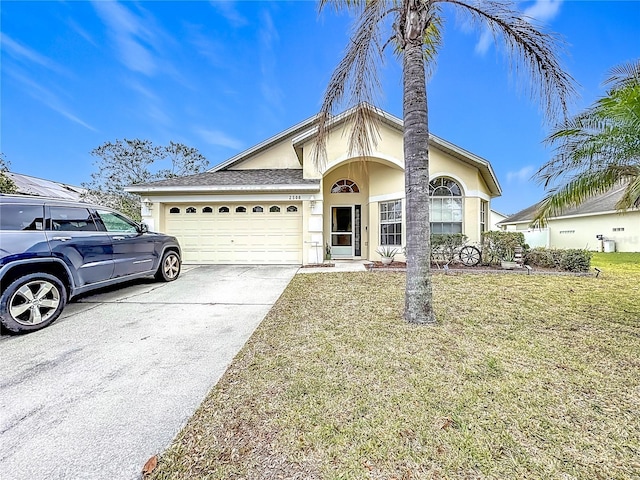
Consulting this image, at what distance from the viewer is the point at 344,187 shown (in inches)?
536

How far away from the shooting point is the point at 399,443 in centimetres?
216

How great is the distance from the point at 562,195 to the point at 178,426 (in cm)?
737

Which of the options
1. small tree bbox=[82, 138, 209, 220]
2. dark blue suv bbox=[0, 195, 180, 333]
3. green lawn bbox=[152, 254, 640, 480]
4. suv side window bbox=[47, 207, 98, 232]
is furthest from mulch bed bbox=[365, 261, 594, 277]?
small tree bbox=[82, 138, 209, 220]

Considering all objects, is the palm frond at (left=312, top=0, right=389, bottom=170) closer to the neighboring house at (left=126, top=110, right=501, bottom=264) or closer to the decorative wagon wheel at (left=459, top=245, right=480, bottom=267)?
the neighboring house at (left=126, top=110, right=501, bottom=264)

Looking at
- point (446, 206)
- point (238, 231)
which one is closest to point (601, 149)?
point (446, 206)

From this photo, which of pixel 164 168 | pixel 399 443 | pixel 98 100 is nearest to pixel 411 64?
pixel 399 443

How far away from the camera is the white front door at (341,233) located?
13.6 m

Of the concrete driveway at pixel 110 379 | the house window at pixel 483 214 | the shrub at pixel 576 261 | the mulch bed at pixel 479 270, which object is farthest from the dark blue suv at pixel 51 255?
the shrub at pixel 576 261

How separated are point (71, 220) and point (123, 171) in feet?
60.1

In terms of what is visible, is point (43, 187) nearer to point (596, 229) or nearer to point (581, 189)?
point (581, 189)

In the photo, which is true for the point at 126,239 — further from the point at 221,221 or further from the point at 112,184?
the point at 112,184

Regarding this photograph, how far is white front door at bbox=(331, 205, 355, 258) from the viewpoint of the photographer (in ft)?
44.5

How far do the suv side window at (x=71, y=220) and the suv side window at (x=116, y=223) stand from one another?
1.13ft

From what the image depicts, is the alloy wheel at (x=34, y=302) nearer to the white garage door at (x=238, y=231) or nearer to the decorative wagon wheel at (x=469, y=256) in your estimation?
the white garage door at (x=238, y=231)
